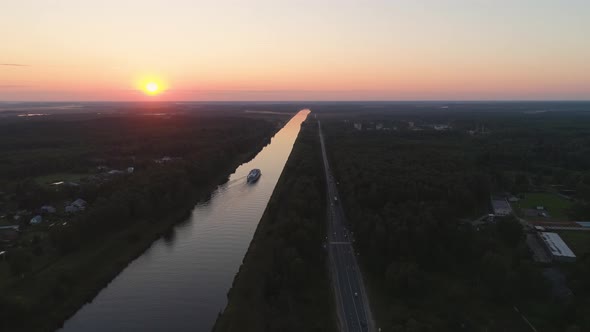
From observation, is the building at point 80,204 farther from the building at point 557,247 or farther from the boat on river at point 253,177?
the building at point 557,247

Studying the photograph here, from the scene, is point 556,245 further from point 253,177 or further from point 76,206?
point 76,206

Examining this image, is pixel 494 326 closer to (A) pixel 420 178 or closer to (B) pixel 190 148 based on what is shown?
(A) pixel 420 178

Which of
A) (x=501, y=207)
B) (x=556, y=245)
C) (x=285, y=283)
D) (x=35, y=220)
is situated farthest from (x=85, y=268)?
(x=501, y=207)

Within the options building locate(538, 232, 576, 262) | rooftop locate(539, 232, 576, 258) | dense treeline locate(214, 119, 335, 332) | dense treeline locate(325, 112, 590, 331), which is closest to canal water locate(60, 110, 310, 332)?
dense treeline locate(214, 119, 335, 332)

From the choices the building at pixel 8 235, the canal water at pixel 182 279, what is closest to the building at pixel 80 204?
the building at pixel 8 235

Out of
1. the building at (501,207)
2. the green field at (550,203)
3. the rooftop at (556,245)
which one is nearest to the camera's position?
the rooftop at (556,245)
